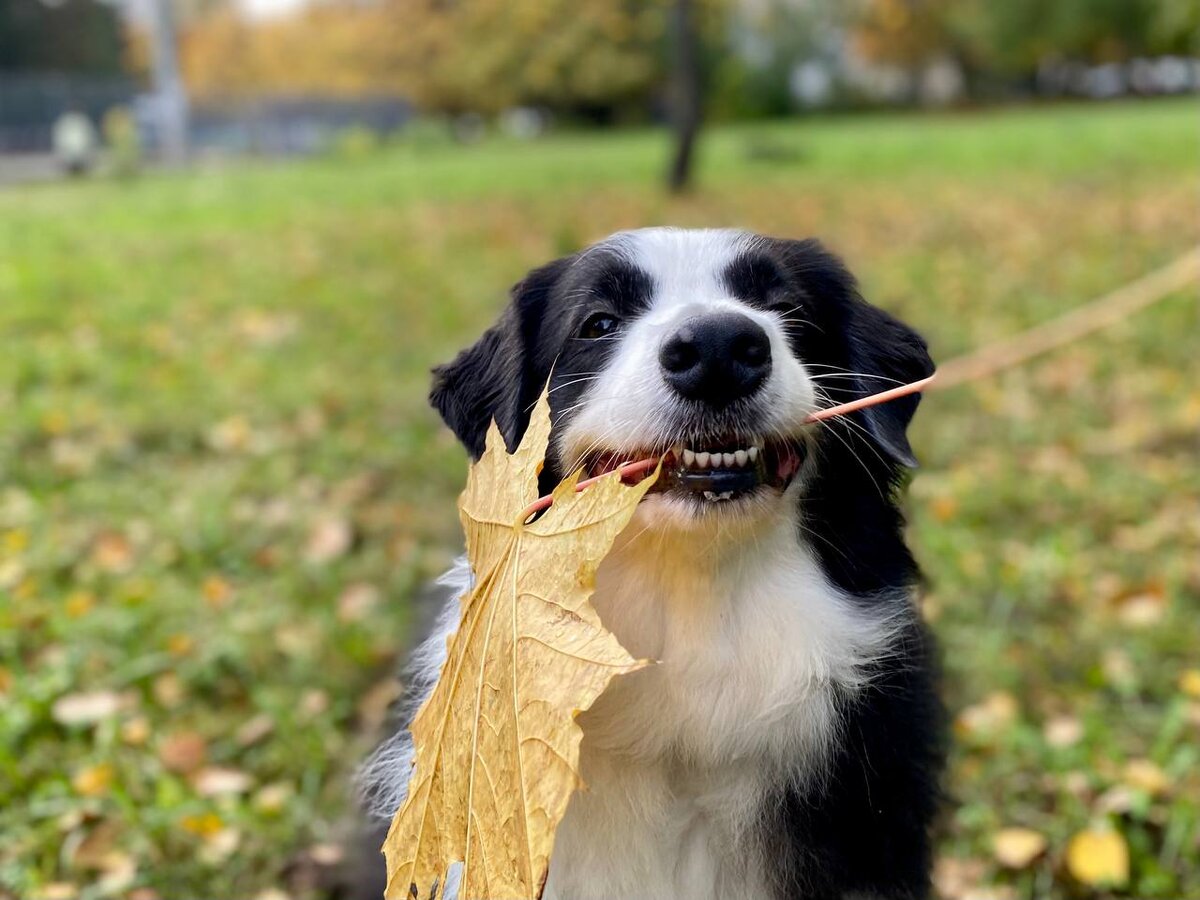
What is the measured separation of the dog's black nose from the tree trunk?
1237 centimetres

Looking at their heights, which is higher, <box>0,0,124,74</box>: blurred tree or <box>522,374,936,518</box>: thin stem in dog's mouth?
<box>0,0,124,74</box>: blurred tree

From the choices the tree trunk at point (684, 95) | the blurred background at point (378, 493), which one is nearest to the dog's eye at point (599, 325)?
the blurred background at point (378, 493)

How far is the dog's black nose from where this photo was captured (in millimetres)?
1795

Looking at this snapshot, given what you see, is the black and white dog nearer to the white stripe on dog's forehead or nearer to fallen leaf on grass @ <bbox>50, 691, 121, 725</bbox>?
the white stripe on dog's forehead

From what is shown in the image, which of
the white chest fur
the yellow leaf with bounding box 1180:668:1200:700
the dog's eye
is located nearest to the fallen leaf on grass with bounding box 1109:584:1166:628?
the yellow leaf with bounding box 1180:668:1200:700

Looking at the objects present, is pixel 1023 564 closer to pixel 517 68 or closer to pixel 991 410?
pixel 991 410

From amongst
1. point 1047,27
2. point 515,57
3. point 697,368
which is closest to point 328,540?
point 697,368

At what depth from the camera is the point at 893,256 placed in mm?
9523

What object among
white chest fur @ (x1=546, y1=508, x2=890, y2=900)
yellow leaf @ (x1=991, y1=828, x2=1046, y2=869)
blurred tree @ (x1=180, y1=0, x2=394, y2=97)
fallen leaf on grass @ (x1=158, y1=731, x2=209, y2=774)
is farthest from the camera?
blurred tree @ (x1=180, y1=0, x2=394, y2=97)

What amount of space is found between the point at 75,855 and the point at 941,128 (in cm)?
2690

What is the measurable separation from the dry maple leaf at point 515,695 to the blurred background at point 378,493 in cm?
139

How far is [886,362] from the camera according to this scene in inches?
87.4

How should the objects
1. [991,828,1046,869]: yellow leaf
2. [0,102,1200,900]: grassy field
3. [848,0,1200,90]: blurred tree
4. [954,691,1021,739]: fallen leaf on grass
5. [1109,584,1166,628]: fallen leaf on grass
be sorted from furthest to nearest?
[848,0,1200,90]: blurred tree, [1109,584,1166,628]: fallen leaf on grass, [954,691,1021,739]: fallen leaf on grass, [0,102,1200,900]: grassy field, [991,828,1046,869]: yellow leaf

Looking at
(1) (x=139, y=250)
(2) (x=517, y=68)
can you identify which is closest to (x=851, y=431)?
(1) (x=139, y=250)
